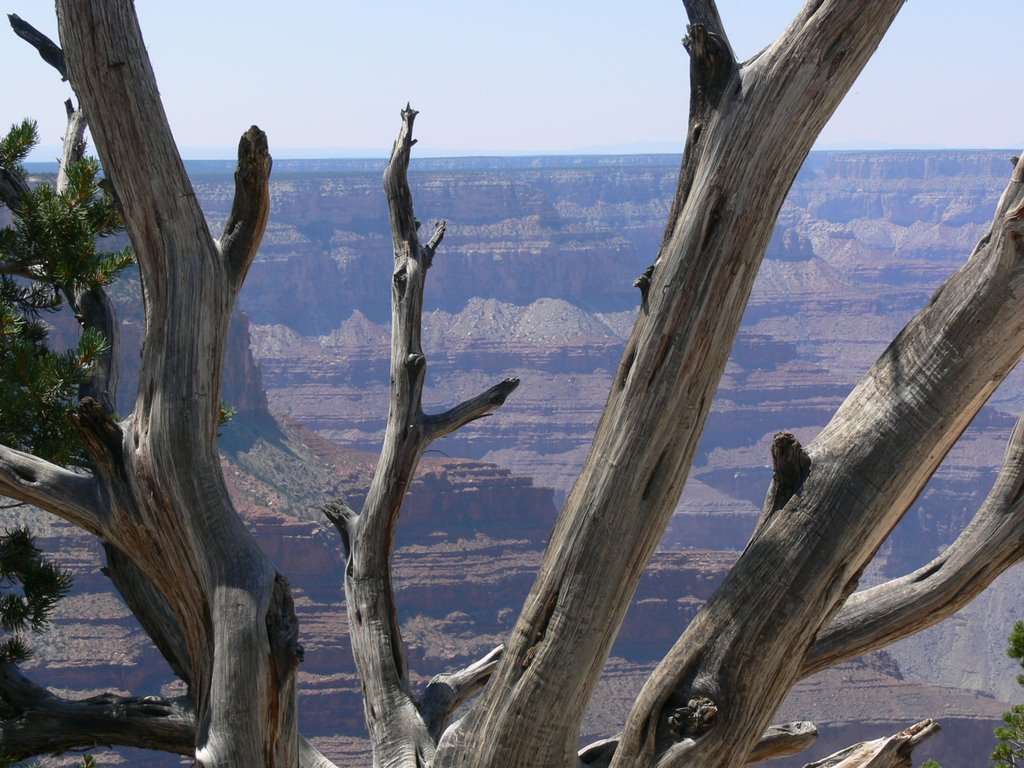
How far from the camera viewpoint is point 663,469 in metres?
2.80

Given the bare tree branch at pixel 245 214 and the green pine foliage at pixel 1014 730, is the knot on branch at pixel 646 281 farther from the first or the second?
the green pine foliage at pixel 1014 730

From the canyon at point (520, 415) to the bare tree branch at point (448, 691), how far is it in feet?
53.2

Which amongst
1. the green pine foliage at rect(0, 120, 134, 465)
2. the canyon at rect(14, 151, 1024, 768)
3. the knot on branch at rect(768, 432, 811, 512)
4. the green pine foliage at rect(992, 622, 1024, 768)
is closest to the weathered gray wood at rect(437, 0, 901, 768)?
the knot on branch at rect(768, 432, 811, 512)

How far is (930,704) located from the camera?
59.9 meters

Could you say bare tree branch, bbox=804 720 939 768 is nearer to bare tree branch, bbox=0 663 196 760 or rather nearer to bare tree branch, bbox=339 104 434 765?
bare tree branch, bbox=339 104 434 765

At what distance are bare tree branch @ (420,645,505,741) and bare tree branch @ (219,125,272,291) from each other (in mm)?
1586

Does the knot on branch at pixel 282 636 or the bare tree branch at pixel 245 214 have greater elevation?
the bare tree branch at pixel 245 214

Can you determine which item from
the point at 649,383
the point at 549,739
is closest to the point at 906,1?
the point at 649,383

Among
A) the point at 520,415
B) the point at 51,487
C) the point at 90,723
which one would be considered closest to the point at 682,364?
the point at 51,487

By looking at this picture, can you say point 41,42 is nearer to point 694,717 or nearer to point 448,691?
point 448,691

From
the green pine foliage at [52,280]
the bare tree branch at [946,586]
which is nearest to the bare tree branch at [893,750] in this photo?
the bare tree branch at [946,586]

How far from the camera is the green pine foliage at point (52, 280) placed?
3.82 metres

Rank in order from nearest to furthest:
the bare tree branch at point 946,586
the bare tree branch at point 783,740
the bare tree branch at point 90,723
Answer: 1. the bare tree branch at point 946,586
2. the bare tree branch at point 783,740
3. the bare tree branch at point 90,723

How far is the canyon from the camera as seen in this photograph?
5406 centimetres
